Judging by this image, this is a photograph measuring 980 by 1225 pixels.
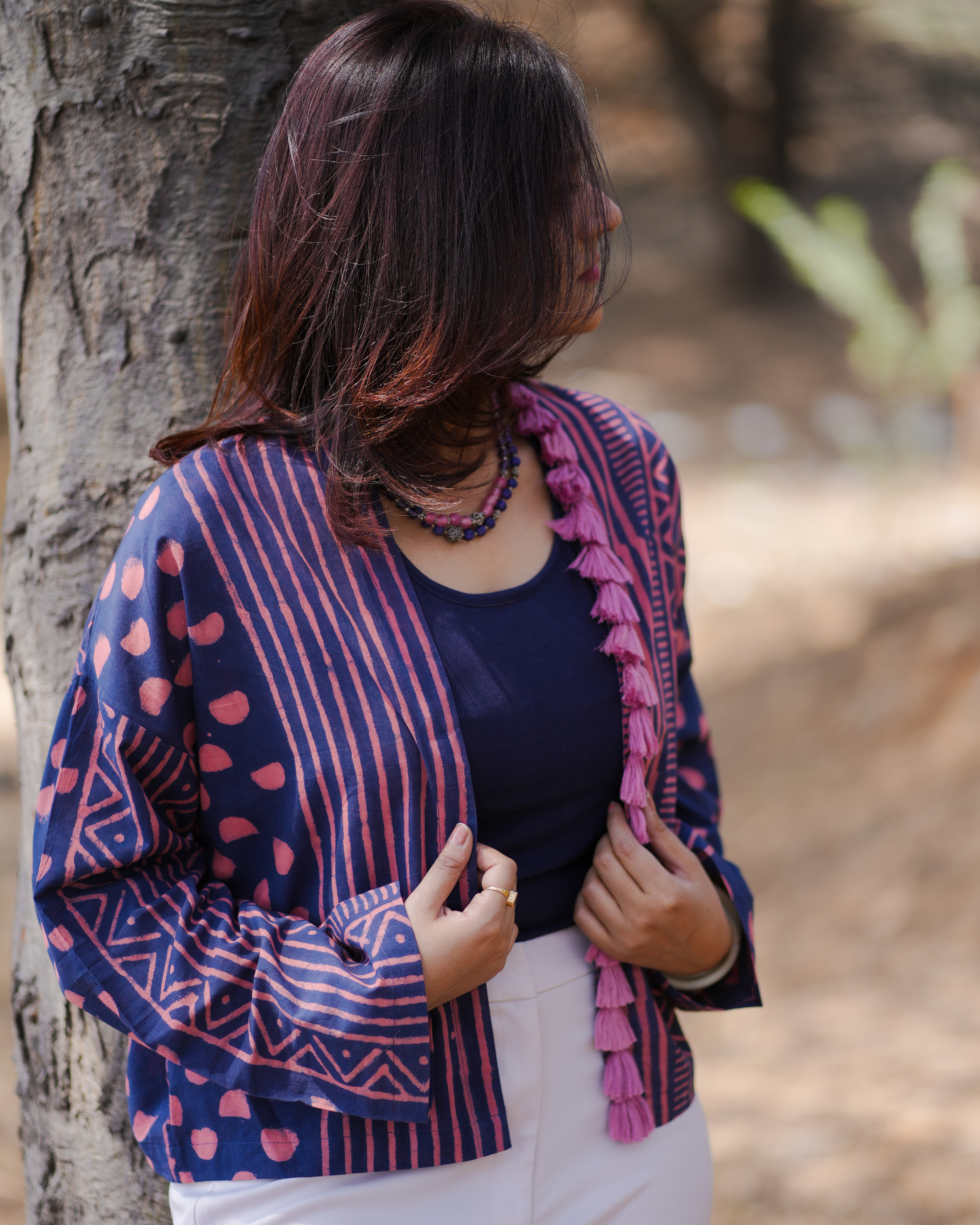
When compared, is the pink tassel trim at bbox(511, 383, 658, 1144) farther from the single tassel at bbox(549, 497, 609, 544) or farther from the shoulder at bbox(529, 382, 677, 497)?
the shoulder at bbox(529, 382, 677, 497)

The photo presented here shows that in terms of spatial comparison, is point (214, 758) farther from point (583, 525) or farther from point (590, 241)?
point (590, 241)

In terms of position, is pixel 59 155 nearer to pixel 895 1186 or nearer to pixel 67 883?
pixel 67 883

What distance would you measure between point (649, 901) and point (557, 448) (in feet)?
1.67

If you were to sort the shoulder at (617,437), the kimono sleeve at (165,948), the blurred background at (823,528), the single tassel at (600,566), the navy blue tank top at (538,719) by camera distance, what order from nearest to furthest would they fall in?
1. the kimono sleeve at (165,948)
2. the navy blue tank top at (538,719)
3. the single tassel at (600,566)
4. the shoulder at (617,437)
5. the blurred background at (823,528)

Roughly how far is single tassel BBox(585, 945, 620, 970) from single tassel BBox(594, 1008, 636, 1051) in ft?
0.15

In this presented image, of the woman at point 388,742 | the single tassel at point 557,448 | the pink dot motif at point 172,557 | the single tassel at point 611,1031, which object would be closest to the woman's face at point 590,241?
the woman at point 388,742

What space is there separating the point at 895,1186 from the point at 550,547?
201cm

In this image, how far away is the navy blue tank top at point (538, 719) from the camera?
1.07m

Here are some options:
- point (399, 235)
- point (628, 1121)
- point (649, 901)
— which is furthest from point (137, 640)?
point (628, 1121)

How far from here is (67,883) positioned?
0.96 m

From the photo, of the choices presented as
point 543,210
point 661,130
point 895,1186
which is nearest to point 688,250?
point 661,130

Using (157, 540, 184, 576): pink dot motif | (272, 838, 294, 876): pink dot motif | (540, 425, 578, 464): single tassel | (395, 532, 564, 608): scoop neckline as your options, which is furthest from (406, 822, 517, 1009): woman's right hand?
(540, 425, 578, 464): single tassel

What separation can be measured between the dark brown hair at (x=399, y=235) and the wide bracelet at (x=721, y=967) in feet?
1.89

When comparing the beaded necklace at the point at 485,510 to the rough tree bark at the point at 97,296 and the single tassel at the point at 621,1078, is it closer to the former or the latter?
the rough tree bark at the point at 97,296
